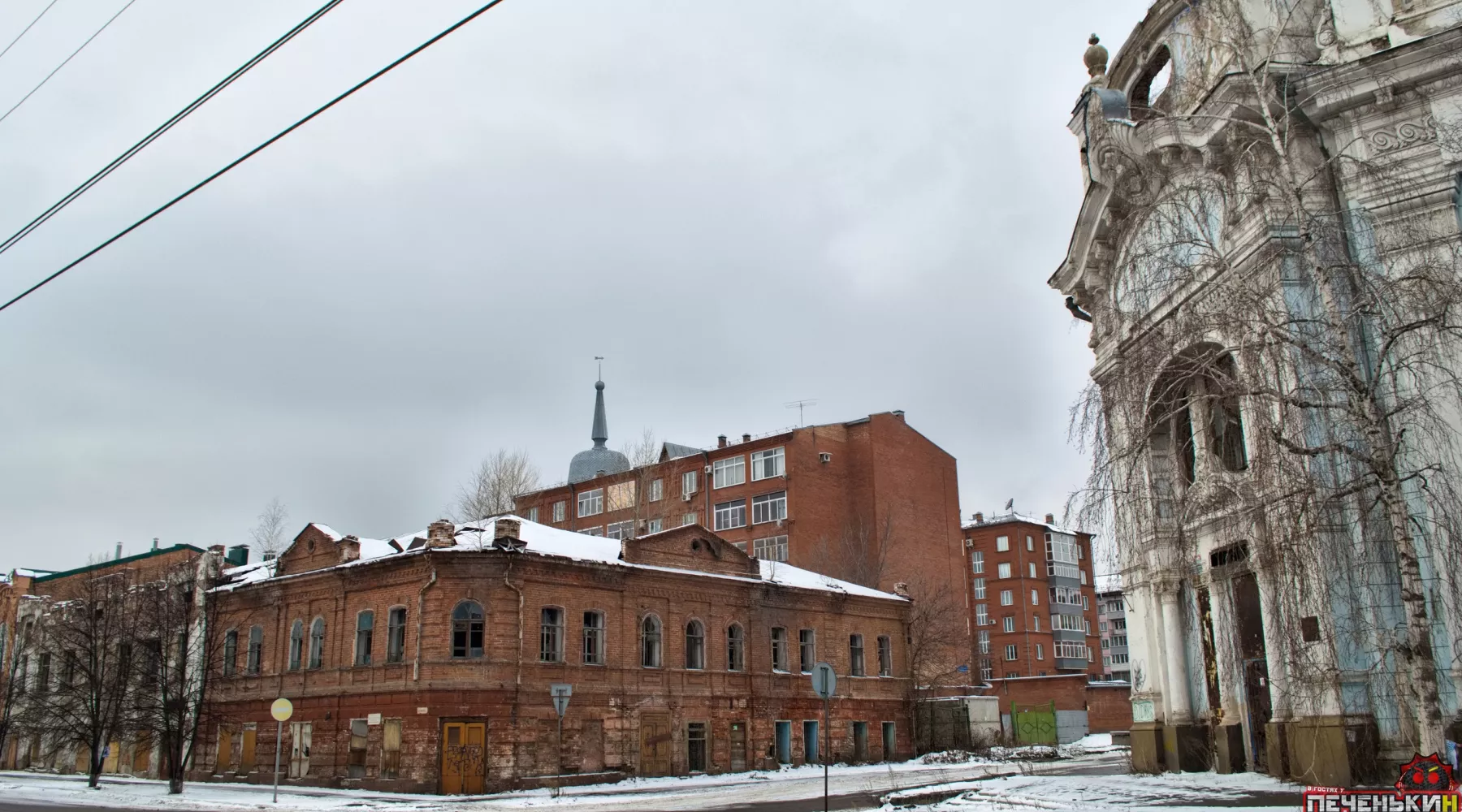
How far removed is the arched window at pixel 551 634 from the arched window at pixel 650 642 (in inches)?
123

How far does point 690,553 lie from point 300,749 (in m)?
13.2

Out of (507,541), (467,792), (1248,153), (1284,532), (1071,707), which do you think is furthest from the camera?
(1071,707)

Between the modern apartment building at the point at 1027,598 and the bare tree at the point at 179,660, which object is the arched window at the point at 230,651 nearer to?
the bare tree at the point at 179,660

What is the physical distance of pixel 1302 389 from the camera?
12.3 metres

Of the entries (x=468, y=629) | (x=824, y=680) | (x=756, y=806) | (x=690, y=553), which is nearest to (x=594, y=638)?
(x=468, y=629)

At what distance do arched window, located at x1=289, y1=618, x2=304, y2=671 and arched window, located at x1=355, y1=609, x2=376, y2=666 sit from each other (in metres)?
3.18

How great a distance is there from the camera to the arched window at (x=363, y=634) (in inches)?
1251

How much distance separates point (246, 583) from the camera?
36625mm

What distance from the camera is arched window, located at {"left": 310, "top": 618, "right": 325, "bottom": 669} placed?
33375 millimetres

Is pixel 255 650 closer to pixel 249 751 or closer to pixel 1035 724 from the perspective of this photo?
pixel 249 751

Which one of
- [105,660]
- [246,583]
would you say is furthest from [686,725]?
[105,660]

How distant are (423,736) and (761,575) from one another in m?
14.2

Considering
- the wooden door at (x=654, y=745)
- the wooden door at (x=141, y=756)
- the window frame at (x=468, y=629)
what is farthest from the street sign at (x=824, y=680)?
the wooden door at (x=141, y=756)

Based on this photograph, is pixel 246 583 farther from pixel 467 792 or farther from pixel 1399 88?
pixel 1399 88
